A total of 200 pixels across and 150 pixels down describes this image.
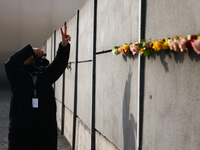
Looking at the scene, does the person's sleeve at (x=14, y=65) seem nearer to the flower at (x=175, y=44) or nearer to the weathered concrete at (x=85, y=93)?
the weathered concrete at (x=85, y=93)

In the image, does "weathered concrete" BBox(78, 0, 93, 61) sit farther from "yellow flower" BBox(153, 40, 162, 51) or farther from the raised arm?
"yellow flower" BBox(153, 40, 162, 51)

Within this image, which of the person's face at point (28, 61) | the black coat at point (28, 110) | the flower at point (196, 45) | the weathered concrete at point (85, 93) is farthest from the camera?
the weathered concrete at point (85, 93)

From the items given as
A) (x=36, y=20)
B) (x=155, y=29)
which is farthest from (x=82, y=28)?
(x=36, y=20)

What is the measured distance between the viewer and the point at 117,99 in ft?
11.9

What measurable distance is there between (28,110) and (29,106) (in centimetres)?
5

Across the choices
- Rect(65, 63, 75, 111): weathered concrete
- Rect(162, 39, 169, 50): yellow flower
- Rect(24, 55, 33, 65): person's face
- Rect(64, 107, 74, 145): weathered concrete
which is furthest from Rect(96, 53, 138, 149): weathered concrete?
Rect(64, 107, 74, 145): weathered concrete

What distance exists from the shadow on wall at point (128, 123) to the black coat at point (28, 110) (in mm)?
1020

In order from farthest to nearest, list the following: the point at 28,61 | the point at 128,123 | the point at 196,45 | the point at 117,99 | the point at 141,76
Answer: the point at 28,61, the point at 117,99, the point at 128,123, the point at 141,76, the point at 196,45

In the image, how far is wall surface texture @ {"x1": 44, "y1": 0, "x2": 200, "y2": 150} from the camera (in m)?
2.08

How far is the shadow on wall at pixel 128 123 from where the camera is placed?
313cm

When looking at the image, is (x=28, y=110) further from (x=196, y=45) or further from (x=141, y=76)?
(x=196, y=45)

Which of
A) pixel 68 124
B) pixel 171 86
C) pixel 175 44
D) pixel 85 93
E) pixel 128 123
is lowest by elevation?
pixel 68 124

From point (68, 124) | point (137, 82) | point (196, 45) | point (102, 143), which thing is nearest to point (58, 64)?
point (102, 143)

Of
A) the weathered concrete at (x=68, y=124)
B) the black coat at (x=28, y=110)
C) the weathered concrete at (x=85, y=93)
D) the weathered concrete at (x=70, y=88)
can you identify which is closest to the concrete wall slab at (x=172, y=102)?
the black coat at (x=28, y=110)
